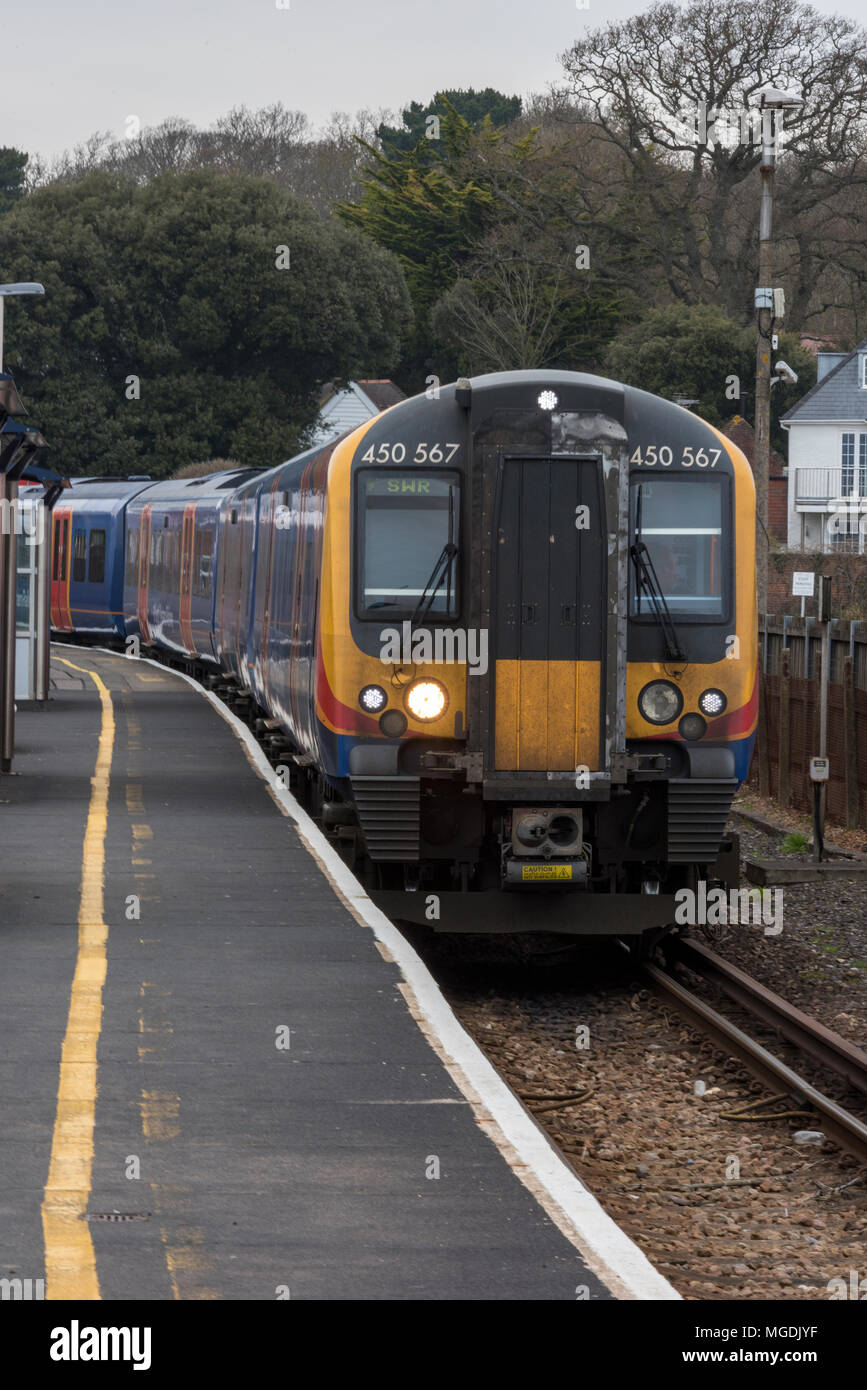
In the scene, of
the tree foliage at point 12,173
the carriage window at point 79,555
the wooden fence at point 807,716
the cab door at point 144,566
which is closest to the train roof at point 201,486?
the cab door at point 144,566

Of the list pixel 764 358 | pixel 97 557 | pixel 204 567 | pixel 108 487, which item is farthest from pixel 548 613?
pixel 108 487

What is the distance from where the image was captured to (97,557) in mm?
41562

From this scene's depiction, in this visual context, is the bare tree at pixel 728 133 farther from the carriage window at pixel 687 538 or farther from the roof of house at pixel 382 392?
the carriage window at pixel 687 538

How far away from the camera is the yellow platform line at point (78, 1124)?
5.79 meters

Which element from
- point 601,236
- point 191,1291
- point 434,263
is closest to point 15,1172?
point 191,1291

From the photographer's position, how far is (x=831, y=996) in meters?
13.2

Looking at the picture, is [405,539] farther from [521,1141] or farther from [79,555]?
[79,555]

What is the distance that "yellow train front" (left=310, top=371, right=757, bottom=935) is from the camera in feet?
40.2

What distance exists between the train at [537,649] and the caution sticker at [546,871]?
1 cm

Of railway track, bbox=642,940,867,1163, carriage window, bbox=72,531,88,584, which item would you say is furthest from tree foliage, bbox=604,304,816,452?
railway track, bbox=642,940,867,1163

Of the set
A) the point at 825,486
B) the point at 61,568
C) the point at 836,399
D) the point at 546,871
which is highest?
the point at 836,399

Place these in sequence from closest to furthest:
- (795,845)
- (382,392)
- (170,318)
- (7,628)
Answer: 1. (7,628)
2. (795,845)
3. (170,318)
4. (382,392)

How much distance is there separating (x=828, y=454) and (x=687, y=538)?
50696 millimetres
